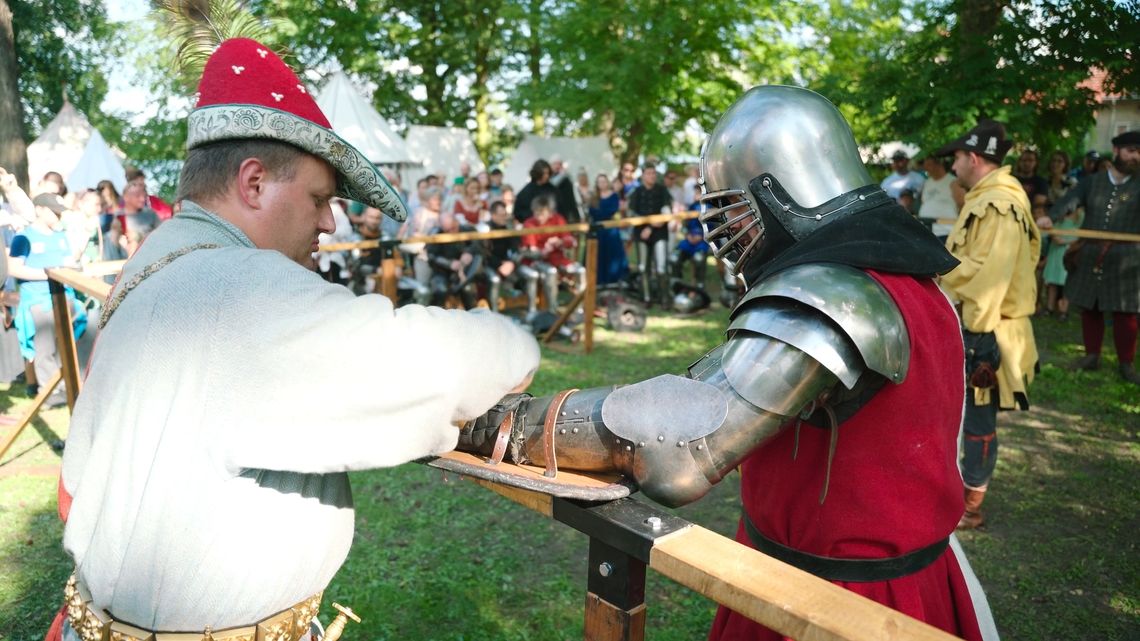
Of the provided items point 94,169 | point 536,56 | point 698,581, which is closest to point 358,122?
point 94,169

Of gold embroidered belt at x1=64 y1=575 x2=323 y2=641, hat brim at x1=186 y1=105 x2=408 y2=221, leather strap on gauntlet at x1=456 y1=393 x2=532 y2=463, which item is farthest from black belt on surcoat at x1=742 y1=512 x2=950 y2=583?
hat brim at x1=186 y1=105 x2=408 y2=221

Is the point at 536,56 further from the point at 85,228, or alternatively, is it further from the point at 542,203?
the point at 85,228

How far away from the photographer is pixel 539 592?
3434mm

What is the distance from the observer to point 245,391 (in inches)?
43.3

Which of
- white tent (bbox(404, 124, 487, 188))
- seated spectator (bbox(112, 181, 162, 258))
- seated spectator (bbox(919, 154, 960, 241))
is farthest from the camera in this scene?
white tent (bbox(404, 124, 487, 188))

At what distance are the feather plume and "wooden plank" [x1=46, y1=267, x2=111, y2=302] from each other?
42.8 inches

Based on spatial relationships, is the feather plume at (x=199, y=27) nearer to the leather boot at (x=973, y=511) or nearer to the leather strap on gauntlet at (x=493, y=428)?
the leather strap on gauntlet at (x=493, y=428)

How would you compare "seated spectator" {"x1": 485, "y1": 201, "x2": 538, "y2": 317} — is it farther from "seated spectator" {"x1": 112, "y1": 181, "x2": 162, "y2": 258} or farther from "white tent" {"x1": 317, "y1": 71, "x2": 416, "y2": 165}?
"white tent" {"x1": 317, "y1": 71, "x2": 416, "y2": 165}

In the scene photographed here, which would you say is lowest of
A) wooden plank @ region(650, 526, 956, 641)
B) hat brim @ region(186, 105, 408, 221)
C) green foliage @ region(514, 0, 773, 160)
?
wooden plank @ region(650, 526, 956, 641)

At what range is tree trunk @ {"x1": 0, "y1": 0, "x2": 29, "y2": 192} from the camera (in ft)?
29.5

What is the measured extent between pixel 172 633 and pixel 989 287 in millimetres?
3701

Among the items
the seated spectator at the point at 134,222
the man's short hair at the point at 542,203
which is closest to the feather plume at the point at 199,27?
the seated spectator at the point at 134,222

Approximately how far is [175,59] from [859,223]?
1.77 m

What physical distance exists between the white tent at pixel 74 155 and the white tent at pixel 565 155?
802cm
